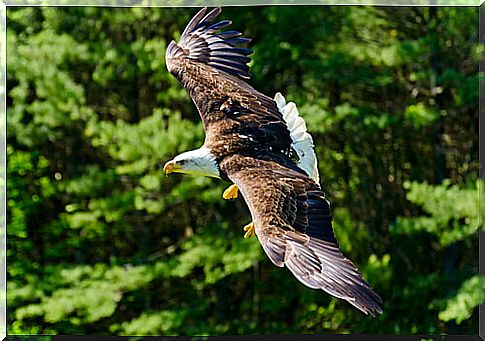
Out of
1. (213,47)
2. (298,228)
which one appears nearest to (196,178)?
(213,47)

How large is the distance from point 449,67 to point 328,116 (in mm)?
1053

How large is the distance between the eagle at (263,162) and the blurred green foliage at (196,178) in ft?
12.0

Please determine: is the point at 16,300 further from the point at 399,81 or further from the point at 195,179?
the point at 399,81

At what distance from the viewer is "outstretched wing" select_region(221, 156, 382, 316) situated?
3262 mm

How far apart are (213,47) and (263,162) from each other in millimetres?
828

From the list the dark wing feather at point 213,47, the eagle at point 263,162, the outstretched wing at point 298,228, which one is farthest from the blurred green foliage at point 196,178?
the outstretched wing at point 298,228

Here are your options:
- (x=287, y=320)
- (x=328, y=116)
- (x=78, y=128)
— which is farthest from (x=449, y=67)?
(x=78, y=128)

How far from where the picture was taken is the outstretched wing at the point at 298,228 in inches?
128

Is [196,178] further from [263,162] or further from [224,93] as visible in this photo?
[263,162]

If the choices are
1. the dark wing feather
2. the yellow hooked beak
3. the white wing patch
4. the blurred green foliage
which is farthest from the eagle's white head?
the blurred green foliage

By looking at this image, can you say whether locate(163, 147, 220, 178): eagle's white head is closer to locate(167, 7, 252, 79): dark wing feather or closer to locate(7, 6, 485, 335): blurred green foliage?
locate(167, 7, 252, 79): dark wing feather

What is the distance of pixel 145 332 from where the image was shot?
8516mm

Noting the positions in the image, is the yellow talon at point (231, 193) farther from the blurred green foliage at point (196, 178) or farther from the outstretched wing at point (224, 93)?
the blurred green foliage at point (196, 178)

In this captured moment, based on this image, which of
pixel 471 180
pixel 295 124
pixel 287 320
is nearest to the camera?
pixel 295 124
